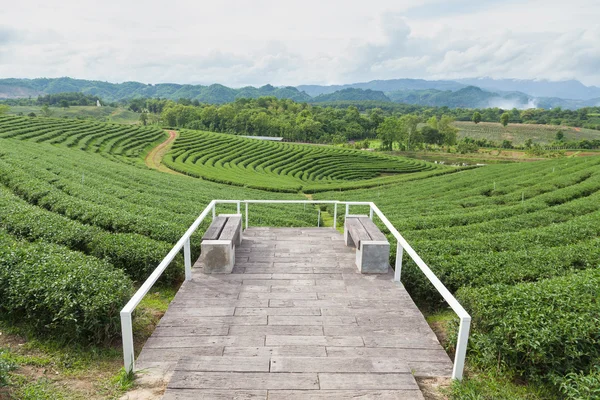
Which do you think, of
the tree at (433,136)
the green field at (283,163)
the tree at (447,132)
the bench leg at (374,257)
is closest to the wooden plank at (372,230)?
the bench leg at (374,257)

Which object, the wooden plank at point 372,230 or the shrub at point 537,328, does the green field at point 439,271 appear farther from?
the wooden plank at point 372,230

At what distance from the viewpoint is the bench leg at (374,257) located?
6.38 meters

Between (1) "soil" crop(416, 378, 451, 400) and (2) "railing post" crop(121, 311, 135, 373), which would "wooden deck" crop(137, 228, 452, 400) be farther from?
(2) "railing post" crop(121, 311, 135, 373)

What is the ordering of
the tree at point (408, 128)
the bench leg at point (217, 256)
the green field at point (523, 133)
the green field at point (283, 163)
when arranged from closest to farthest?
the bench leg at point (217, 256), the green field at point (283, 163), the tree at point (408, 128), the green field at point (523, 133)

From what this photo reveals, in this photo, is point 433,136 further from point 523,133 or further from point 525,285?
point 525,285

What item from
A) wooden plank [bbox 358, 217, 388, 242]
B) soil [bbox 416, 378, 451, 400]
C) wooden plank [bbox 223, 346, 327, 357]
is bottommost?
soil [bbox 416, 378, 451, 400]

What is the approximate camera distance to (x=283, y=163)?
53.0 metres

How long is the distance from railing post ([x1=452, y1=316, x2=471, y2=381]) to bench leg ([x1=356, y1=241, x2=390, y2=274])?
269cm

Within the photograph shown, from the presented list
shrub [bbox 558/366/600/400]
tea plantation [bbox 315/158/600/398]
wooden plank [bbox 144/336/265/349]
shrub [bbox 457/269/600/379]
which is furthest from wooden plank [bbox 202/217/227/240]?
shrub [bbox 558/366/600/400]

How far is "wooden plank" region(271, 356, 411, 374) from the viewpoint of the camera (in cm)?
374

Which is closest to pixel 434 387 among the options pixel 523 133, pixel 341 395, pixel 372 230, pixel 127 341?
pixel 341 395

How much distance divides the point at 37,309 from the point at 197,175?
32624 mm

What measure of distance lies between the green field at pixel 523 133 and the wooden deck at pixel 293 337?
360 ft

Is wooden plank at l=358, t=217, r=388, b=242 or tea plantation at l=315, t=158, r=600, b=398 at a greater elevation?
wooden plank at l=358, t=217, r=388, b=242
